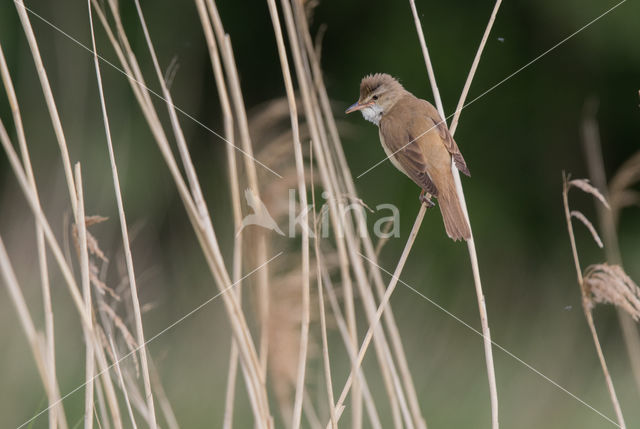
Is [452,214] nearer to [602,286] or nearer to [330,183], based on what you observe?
[602,286]

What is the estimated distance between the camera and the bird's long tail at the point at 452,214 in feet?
7.04

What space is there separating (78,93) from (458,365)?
11.1 feet

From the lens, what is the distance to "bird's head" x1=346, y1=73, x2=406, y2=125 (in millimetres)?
2938

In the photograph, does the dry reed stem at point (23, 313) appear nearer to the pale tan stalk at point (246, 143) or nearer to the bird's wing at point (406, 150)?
the pale tan stalk at point (246, 143)

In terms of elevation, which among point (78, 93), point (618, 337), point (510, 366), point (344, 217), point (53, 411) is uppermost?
point (78, 93)

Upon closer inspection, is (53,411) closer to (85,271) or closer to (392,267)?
(85,271)

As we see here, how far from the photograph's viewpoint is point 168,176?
5.05m

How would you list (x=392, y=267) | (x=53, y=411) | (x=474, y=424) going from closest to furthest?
(x=53, y=411) → (x=474, y=424) → (x=392, y=267)

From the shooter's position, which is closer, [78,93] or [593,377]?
[593,377]

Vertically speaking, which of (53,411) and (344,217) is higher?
(344,217)

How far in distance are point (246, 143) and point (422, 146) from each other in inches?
43.2

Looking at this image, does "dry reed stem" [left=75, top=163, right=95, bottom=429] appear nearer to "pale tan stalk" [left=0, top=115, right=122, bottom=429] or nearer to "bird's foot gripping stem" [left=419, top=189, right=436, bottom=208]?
"pale tan stalk" [left=0, top=115, right=122, bottom=429]

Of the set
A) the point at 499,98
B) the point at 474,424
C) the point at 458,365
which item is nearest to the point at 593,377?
the point at 458,365

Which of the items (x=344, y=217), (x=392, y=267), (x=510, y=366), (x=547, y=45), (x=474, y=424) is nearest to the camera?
(x=344, y=217)
